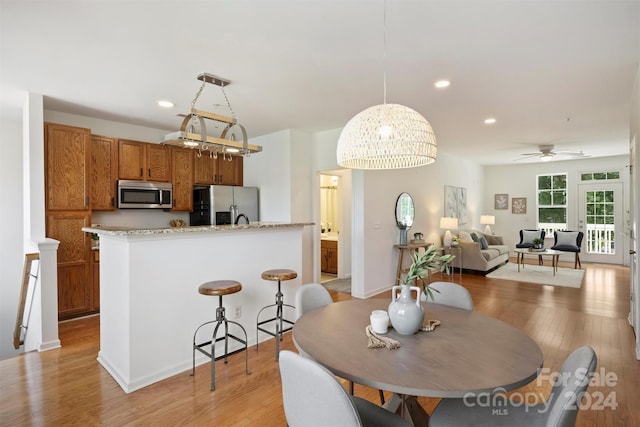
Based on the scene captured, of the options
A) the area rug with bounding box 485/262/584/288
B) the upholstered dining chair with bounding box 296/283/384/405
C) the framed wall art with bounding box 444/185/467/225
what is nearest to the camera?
the upholstered dining chair with bounding box 296/283/384/405

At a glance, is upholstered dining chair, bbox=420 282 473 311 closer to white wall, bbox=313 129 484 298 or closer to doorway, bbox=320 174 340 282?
white wall, bbox=313 129 484 298

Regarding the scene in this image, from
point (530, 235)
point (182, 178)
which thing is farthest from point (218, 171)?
point (530, 235)

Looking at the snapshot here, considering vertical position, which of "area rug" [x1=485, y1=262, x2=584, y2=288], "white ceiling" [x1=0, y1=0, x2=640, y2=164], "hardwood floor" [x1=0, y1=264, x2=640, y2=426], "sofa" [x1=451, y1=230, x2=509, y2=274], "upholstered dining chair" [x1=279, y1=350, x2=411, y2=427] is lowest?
"hardwood floor" [x1=0, y1=264, x2=640, y2=426]

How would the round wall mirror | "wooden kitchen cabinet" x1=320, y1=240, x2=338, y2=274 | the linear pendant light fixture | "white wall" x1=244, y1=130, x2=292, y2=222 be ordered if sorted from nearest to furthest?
the linear pendant light fixture < "white wall" x1=244, y1=130, x2=292, y2=222 < the round wall mirror < "wooden kitchen cabinet" x1=320, y1=240, x2=338, y2=274

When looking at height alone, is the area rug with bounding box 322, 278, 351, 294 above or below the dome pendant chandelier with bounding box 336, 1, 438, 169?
below

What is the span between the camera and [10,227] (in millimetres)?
4355

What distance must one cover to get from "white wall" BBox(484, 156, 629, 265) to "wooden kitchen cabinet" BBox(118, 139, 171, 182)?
8.84m

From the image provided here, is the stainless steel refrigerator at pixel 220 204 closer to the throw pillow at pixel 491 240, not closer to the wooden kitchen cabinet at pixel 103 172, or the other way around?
the wooden kitchen cabinet at pixel 103 172

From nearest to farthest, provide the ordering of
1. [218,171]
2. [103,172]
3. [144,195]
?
[103,172]
[144,195]
[218,171]

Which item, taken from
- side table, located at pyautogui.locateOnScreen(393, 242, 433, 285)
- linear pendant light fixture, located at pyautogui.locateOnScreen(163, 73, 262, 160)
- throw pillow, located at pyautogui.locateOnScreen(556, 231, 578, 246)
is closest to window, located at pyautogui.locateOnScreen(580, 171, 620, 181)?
throw pillow, located at pyautogui.locateOnScreen(556, 231, 578, 246)

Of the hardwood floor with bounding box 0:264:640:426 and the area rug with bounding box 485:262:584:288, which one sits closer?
the hardwood floor with bounding box 0:264:640:426

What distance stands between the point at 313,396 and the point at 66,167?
4.17 m

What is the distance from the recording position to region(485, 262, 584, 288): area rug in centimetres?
590

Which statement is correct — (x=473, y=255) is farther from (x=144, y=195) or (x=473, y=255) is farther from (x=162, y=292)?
(x=144, y=195)
